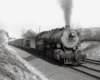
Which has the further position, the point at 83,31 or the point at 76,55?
the point at 83,31

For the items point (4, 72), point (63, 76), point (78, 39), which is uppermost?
point (78, 39)

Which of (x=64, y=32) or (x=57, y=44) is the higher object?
(x=64, y=32)

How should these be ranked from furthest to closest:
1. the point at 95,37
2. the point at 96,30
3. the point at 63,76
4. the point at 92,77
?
the point at 96,30 < the point at 95,37 < the point at 63,76 < the point at 92,77

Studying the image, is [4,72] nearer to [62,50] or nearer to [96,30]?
[62,50]

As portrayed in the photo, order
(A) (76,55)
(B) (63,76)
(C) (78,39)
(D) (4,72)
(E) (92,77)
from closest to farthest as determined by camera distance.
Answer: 1. (D) (4,72)
2. (E) (92,77)
3. (B) (63,76)
4. (A) (76,55)
5. (C) (78,39)

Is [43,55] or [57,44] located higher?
[57,44]

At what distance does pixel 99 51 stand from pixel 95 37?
14286 millimetres

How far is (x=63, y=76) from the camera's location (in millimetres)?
11188

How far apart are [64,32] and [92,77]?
237 inches

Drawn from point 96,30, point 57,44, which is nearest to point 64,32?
point 57,44

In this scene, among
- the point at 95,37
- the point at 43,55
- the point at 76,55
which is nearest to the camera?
the point at 76,55

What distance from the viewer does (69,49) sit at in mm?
16156

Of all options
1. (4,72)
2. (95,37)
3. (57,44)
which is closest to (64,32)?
(57,44)

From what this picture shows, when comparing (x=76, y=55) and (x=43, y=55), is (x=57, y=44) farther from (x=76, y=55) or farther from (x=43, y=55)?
(x=43, y=55)
